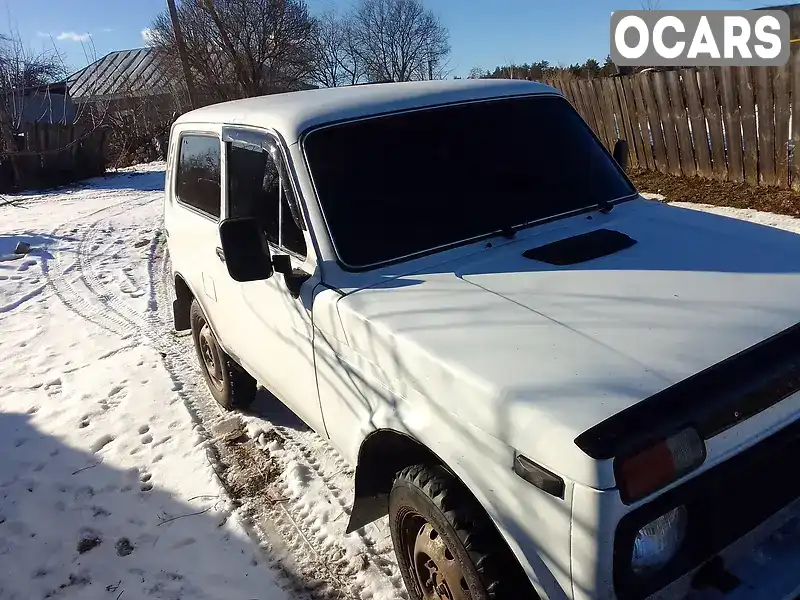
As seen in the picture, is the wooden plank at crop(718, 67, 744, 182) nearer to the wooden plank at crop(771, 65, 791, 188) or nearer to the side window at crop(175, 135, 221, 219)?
the wooden plank at crop(771, 65, 791, 188)

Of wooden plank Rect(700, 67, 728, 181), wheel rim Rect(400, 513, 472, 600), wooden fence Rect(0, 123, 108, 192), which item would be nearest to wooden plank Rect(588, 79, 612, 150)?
wooden plank Rect(700, 67, 728, 181)

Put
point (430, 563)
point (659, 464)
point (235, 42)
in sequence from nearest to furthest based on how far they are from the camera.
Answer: point (659, 464) → point (430, 563) → point (235, 42)

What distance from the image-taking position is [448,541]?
2174 millimetres

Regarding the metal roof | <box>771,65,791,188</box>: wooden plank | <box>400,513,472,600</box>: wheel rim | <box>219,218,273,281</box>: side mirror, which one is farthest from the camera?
the metal roof

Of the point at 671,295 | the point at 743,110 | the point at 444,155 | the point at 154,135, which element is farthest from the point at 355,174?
the point at 154,135

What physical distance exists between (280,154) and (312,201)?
1.20ft

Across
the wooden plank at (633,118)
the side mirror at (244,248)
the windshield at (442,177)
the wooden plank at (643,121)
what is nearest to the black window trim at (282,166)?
the windshield at (442,177)

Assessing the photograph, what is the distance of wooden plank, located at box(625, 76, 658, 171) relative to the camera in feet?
32.5

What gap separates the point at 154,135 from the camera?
24922 mm

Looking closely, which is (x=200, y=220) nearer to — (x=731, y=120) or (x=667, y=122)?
(x=731, y=120)

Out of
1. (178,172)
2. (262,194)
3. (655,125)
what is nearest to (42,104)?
(655,125)

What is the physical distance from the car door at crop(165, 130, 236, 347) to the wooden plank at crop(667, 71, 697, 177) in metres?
7.31

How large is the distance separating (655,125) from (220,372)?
7.88 m

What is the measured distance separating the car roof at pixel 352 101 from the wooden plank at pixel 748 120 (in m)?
5.77
